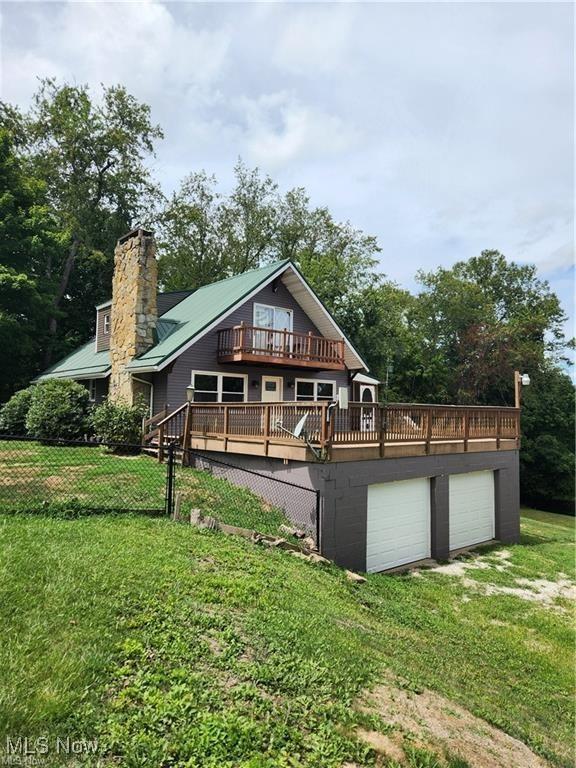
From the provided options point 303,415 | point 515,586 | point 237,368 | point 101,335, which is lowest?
point 515,586

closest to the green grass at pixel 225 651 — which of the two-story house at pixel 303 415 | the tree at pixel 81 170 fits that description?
the two-story house at pixel 303 415

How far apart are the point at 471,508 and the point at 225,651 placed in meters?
10.2

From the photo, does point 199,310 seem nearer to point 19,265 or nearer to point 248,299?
point 248,299

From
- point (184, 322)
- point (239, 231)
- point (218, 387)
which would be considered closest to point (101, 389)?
point (184, 322)

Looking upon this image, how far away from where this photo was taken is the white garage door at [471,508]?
1142cm

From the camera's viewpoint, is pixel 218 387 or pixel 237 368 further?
pixel 237 368

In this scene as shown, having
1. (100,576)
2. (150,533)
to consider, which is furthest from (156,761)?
(150,533)

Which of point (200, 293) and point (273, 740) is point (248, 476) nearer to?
point (273, 740)

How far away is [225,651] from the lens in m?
3.57

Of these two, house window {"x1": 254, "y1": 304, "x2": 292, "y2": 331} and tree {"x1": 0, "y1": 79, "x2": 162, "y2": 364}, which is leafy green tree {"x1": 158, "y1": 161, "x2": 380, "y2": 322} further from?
house window {"x1": 254, "y1": 304, "x2": 292, "y2": 331}

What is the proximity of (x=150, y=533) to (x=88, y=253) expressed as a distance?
25551 millimetres

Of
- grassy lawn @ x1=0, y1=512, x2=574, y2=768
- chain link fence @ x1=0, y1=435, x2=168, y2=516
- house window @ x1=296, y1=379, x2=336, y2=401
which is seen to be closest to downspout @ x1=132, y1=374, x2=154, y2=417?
chain link fence @ x1=0, y1=435, x2=168, y2=516

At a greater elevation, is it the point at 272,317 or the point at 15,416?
the point at 272,317

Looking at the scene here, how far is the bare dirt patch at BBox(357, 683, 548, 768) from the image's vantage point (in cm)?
317
